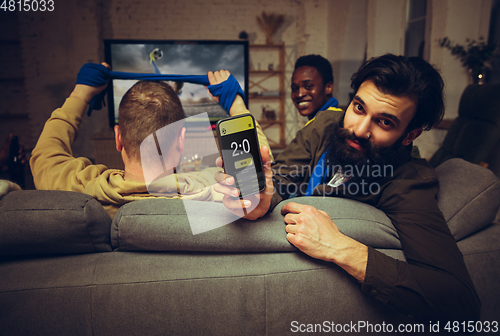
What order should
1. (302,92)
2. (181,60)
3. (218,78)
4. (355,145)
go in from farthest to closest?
(181,60)
(302,92)
(218,78)
(355,145)

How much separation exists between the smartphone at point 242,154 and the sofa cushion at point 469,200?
0.64 metres

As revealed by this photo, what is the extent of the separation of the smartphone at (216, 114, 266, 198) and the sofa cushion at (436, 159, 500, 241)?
644mm

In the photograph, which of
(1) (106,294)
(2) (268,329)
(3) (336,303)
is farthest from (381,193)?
(1) (106,294)

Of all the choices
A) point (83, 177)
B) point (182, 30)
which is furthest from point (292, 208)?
point (182, 30)

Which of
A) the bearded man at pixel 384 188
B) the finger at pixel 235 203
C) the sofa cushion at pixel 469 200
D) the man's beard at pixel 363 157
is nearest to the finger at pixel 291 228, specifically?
the bearded man at pixel 384 188

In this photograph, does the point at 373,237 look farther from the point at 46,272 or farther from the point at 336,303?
the point at 46,272

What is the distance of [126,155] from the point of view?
1.04 meters

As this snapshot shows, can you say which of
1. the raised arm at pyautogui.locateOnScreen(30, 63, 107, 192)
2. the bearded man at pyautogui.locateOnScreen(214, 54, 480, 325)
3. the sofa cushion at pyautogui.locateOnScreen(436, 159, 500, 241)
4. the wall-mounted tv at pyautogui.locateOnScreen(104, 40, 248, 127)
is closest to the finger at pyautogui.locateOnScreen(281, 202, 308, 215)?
the bearded man at pyautogui.locateOnScreen(214, 54, 480, 325)

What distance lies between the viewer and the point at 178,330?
0.68 metres

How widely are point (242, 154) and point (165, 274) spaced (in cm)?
36

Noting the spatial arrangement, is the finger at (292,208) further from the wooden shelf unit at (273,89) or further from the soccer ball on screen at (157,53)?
the wooden shelf unit at (273,89)

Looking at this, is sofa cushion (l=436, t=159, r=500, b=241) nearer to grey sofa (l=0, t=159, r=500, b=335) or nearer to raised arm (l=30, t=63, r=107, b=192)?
grey sofa (l=0, t=159, r=500, b=335)

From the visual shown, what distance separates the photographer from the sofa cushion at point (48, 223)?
653 millimetres

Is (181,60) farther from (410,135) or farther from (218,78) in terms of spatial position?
(410,135)
